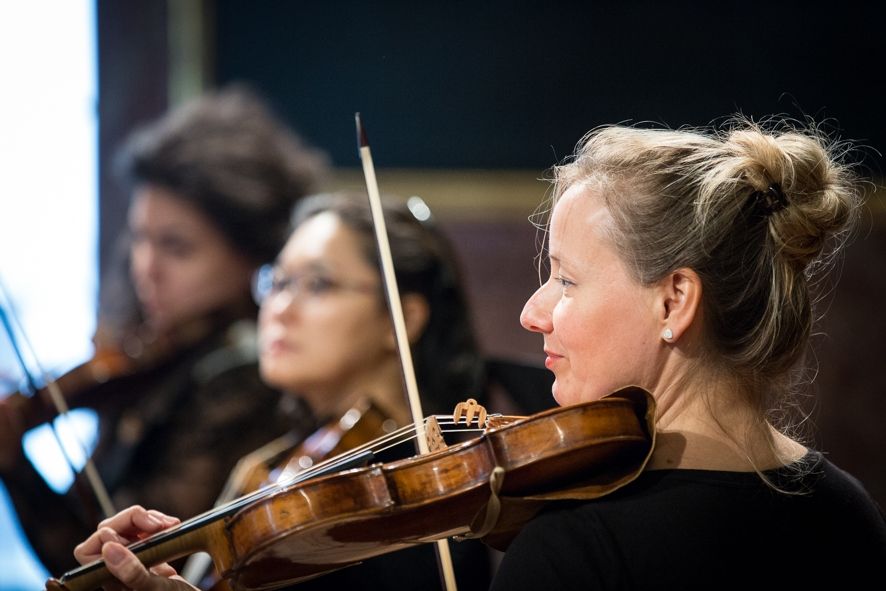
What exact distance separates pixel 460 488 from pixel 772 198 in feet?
1.31

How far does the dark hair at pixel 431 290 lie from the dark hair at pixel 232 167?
27.3 inches

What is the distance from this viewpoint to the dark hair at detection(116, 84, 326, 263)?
8.86ft

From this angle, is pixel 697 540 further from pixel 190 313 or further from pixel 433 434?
pixel 190 313

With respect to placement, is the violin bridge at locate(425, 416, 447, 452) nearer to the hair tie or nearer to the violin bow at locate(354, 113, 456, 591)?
the violin bow at locate(354, 113, 456, 591)

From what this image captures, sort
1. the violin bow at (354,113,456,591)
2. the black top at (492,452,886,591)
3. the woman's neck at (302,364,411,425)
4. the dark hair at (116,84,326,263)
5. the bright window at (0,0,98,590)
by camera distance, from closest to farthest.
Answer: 1. the black top at (492,452,886,591)
2. the violin bow at (354,113,456,591)
3. the woman's neck at (302,364,411,425)
4. the dark hair at (116,84,326,263)
5. the bright window at (0,0,98,590)

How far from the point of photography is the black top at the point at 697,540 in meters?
0.90

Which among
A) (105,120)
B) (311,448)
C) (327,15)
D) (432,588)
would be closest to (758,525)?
(432,588)

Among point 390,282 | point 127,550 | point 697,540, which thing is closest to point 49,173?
point 390,282

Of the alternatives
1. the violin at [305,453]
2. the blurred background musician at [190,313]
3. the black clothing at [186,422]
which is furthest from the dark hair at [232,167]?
the violin at [305,453]

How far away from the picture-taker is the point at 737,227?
104 cm

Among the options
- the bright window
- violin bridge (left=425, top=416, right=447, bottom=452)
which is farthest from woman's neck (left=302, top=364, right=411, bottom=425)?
the bright window

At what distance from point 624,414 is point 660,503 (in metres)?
0.08

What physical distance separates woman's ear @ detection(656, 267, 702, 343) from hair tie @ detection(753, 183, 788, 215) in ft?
0.32

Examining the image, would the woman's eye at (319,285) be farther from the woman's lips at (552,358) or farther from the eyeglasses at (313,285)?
the woman's lips at (552,358)
